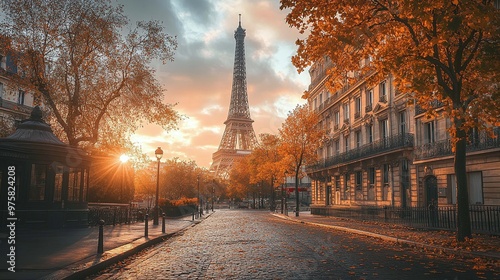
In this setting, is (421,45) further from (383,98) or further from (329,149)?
(329,149)

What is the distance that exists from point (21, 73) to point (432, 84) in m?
24.4

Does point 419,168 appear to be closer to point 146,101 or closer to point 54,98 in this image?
point 146,101

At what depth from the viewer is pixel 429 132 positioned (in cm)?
2916

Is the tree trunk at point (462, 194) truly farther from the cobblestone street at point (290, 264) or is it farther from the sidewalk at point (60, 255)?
the sidewalk at point (60, 255)

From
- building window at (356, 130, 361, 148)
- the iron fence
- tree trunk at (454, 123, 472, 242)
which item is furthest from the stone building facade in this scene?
tree trunk at (454, 123, 472, 242)

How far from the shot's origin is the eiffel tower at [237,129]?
11569cm

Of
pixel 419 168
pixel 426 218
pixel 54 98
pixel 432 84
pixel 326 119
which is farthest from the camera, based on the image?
pixel 326 119

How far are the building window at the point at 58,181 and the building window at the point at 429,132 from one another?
76.1 feet

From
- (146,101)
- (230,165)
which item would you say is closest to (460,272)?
(146,101)

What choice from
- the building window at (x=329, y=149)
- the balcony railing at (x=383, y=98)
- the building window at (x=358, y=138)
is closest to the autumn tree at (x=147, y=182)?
the building window at (x=329, y=149)

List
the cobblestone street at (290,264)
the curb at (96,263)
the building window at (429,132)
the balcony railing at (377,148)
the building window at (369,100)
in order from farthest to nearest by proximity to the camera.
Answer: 1. the building window at (369,100)
2. the balcony railing at (377,148)
3. the building window at (429,132)
4. the cobblestone street at (290,264)
5. the curb at (96,263)

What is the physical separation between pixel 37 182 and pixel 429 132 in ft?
80.0

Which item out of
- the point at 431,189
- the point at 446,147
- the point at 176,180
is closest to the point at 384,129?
the point at 431,189

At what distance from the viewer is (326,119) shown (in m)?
52.8
